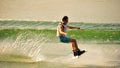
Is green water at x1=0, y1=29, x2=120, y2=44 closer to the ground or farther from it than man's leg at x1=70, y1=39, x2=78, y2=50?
farther from it

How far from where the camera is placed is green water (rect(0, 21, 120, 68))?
2.55m

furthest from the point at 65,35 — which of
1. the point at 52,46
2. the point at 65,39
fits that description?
the point at 52,46

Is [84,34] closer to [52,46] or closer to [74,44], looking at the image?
[74,44]

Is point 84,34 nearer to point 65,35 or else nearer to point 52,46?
point 65,35

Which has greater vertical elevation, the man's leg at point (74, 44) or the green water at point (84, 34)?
the green water at point (84, 34)

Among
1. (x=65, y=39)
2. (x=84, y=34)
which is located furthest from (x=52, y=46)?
(x=84, y=34)

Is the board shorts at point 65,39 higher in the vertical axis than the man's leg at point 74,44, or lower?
higher

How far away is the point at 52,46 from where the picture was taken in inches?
101

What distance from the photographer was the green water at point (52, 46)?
2551 millimetres

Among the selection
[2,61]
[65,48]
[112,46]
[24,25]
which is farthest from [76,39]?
[2,61]

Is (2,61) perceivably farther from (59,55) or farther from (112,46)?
(112,46)

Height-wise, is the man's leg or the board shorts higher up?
the board shorts

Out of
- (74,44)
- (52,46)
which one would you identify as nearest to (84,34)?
(74,44)

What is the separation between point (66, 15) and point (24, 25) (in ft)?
1.24
